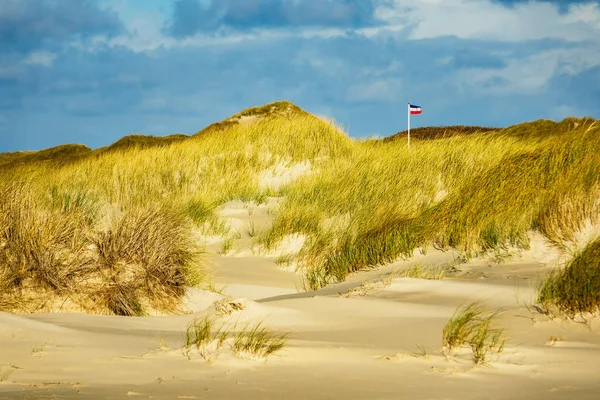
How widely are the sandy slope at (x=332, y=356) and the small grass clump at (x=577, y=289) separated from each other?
130mm

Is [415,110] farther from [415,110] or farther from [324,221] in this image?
[324,221]

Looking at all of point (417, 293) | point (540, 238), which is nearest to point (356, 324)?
point (417, 293)

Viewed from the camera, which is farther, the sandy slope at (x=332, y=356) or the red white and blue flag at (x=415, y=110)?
the red white and blue flag at (x=415, y=110)

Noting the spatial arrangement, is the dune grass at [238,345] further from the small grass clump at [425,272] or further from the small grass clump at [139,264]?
the small grass clump at [425,272]

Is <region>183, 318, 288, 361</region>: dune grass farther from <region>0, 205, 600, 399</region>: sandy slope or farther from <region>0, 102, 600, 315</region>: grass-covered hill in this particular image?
<region>0, 102, 600, 315</region>: grass-covered hill

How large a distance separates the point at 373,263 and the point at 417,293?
89.8 inches

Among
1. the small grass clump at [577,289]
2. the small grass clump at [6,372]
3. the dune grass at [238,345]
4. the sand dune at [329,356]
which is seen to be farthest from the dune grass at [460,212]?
the small grass clump at [6,372]

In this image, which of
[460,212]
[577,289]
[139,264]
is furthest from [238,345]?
[460,212]

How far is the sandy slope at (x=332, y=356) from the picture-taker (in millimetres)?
3914

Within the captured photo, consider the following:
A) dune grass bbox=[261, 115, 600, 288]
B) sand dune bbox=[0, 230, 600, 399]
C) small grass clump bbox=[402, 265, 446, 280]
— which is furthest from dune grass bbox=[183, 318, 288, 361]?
dune grass bbox=[261, 115, 600, 288]

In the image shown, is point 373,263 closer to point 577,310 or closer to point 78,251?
point 78,251

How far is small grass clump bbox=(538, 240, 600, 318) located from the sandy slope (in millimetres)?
130

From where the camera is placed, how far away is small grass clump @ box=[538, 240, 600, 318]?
5586 millimetres

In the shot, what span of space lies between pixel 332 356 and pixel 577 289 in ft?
6.54
